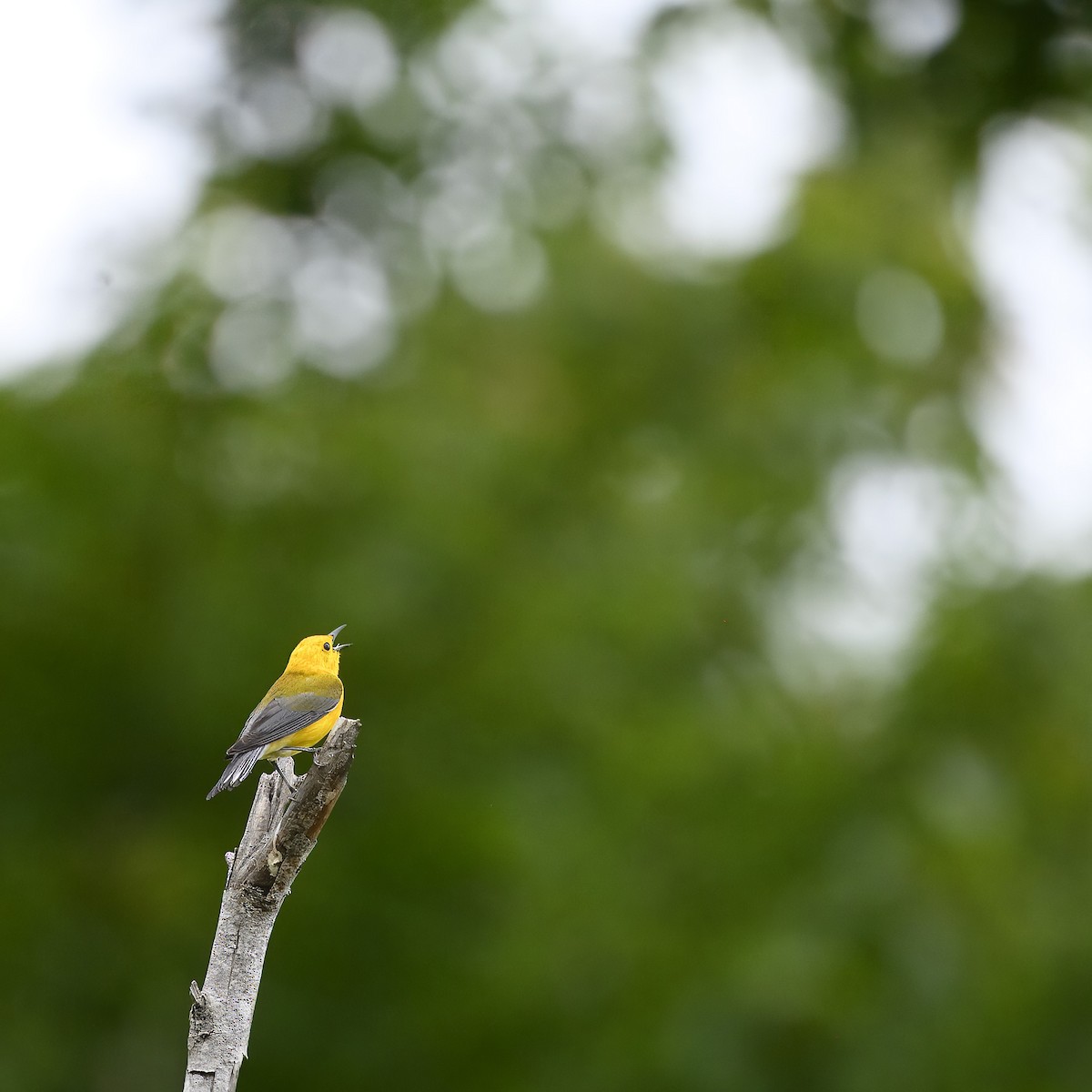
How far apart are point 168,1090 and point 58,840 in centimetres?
233

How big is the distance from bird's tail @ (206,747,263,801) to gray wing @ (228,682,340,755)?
0.05 ft

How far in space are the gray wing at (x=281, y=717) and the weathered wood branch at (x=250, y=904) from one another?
0.40ft

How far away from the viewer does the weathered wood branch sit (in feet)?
11.6

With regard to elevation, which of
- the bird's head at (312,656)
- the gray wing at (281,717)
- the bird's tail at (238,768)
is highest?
the bird's head at (312,656)

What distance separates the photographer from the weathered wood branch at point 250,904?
3.54 meters

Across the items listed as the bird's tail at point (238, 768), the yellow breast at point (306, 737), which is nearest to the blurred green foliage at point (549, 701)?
the yellow breast at point (306, 737)

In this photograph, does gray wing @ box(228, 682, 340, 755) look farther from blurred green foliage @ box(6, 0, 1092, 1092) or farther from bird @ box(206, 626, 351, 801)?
blurred green foliage @ box(6, 0, 1092, 1092)

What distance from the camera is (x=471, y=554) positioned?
40.6 feet

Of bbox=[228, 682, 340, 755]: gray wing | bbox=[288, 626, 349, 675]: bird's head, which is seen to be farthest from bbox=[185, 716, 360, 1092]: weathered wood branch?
bbox=[288, 626, 349, 675]: bird's head

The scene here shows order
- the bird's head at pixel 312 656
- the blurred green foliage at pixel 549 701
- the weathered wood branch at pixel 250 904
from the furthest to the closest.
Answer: the blurred green foliage at pixel 549 701, the bird's head at pixel 312 656, the weathered wood branch at pixel 250 904

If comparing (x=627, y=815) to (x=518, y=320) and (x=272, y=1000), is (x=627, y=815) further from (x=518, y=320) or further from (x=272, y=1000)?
(x=518, y=320)

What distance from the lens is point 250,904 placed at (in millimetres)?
3650

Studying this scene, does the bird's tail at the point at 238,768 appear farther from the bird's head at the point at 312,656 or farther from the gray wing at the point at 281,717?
the bird's head at the point at 312,656

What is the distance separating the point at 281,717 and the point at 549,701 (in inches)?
336
